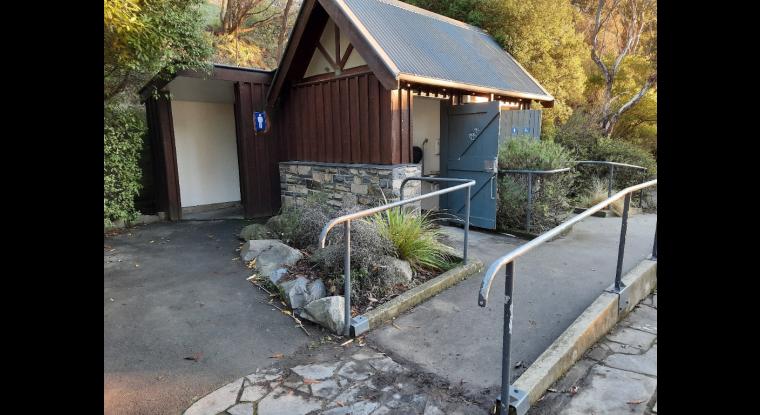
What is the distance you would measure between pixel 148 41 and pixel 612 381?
5751 millimetres

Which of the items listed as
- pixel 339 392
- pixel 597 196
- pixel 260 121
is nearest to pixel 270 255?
pixel 339 392

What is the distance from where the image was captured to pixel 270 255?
4.98 meters

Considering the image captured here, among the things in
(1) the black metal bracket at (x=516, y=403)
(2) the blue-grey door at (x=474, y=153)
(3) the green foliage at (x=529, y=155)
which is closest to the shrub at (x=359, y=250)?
(1) the black metal bracket at (x=516, y=403)

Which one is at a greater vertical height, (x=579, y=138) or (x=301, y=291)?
(x=579, y=138)

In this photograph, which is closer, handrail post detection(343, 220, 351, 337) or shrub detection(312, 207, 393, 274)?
handrail post detection(343, 220, 351, 337)

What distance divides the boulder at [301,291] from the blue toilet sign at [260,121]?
15.6 ft

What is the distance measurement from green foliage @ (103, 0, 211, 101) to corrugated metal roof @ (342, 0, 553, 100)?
2367 millimetres

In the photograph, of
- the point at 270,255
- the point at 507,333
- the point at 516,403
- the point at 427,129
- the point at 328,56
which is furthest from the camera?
the point at 427,129

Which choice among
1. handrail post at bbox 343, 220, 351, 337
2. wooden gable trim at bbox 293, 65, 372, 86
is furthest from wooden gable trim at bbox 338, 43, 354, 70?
handrail post at bbox 343, 220, 351, 337

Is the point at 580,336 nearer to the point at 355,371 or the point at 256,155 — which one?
the point at 355,371

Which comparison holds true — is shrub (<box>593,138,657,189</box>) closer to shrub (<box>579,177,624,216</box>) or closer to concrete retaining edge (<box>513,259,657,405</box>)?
shrub (<box>579,177,624,216</box>)

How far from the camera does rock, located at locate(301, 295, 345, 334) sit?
139 inches

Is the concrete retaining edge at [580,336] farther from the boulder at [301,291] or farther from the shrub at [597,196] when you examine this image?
the shrub at [597,196]

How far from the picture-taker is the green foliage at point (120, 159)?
6.49 meters
